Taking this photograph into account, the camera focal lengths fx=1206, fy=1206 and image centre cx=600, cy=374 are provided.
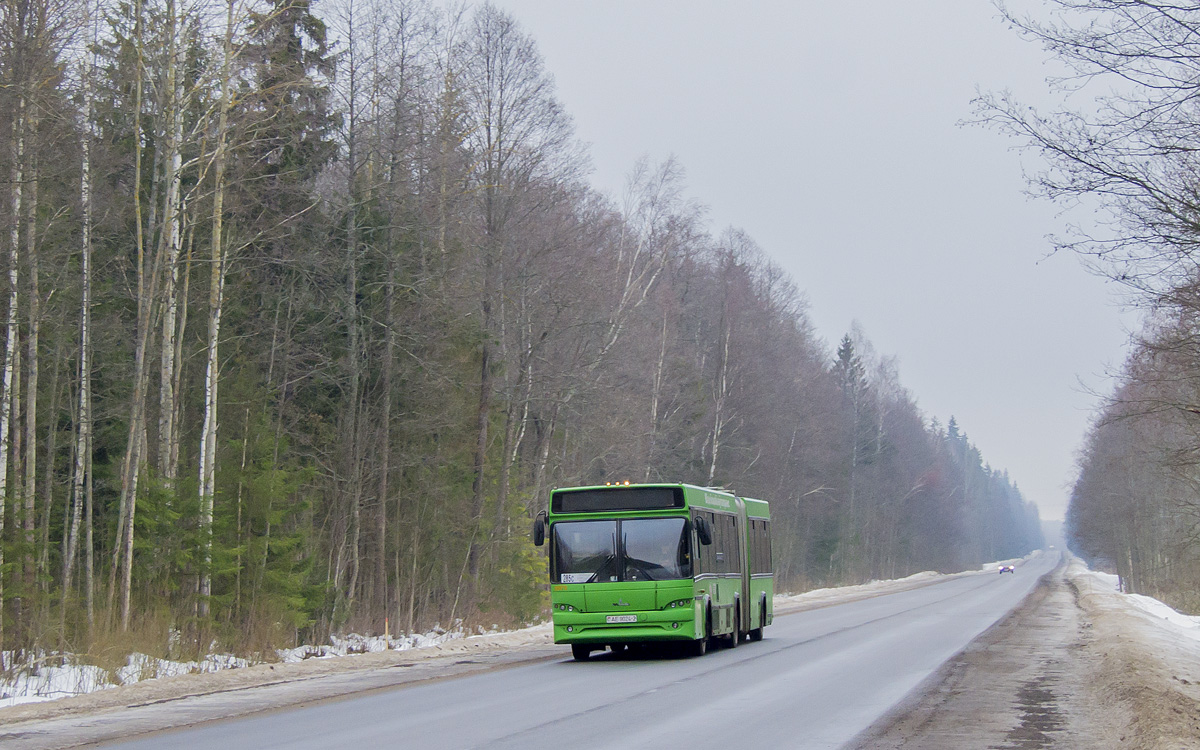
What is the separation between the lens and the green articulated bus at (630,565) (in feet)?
66.2

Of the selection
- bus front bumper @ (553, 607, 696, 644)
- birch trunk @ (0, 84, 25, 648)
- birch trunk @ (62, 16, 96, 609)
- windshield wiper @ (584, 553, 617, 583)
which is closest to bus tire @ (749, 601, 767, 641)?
bus front bumper @ (553, 607, 696, 644)

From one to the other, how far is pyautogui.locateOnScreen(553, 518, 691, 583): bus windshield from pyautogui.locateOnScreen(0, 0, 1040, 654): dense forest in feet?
19.8

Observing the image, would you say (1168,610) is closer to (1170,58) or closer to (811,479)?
(811,479)

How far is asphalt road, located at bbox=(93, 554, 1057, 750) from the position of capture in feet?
35.6

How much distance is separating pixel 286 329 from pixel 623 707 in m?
17.3

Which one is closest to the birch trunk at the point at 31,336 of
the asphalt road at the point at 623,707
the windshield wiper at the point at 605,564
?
the asphalt road at the point at 623,707

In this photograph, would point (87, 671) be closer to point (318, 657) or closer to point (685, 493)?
point (318, 657)

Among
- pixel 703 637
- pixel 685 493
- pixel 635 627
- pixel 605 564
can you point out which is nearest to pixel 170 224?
pixel 605 564

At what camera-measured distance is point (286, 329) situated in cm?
2825

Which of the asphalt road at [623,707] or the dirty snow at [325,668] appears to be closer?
the asphalt road at [623,707]

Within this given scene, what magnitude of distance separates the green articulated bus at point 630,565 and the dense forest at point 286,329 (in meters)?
5.94

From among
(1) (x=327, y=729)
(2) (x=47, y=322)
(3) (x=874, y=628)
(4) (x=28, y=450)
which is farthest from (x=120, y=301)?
(3) (x=874, y=628)

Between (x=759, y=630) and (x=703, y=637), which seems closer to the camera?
(x=703, y=637)

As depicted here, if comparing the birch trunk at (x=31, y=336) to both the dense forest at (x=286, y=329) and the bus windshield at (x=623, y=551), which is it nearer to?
the dense forest at (x=286, y=329)
